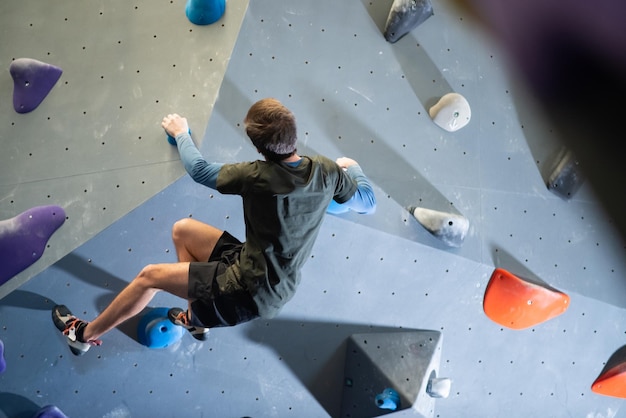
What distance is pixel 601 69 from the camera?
3506 mm

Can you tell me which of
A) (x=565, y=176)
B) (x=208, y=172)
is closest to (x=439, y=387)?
(x=565, y=176)

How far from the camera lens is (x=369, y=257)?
10.6 feet

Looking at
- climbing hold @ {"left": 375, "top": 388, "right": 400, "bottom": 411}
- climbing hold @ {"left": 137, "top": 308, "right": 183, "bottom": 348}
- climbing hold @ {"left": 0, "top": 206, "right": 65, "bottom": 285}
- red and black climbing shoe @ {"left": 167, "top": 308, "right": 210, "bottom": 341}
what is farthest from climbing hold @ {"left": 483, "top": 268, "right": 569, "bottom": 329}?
climbing hold @ {"left": 0, "top": 206, "right": 65, "bottom": 285}

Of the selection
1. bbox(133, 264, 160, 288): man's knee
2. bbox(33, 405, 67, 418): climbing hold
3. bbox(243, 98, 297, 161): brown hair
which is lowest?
bbox(33, 405, 67, 418): climbing hold

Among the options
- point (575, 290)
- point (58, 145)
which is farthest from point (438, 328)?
point (58, 145)

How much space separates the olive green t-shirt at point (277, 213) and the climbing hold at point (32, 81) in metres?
1.14

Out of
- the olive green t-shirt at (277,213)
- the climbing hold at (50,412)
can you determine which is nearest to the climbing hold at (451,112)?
the olive green t-shirt at (277,213)

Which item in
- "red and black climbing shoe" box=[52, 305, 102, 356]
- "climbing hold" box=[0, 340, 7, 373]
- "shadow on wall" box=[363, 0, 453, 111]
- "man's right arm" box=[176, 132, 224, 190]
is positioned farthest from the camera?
"shadow on wall" box=[363, 0, 453, 111]

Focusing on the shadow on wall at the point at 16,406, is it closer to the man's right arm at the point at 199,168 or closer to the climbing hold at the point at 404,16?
the man's right arm at the point at 199,168

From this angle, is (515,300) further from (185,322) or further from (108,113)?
(108,113)

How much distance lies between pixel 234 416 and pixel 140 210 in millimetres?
1003

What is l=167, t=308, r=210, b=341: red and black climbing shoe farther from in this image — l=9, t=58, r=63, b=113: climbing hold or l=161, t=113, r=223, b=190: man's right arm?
l=9, t=58, r=63, b=113: climbing hold

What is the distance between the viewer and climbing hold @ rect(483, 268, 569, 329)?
3.36 meters

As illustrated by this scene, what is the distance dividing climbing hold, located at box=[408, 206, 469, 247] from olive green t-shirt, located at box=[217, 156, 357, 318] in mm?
775
